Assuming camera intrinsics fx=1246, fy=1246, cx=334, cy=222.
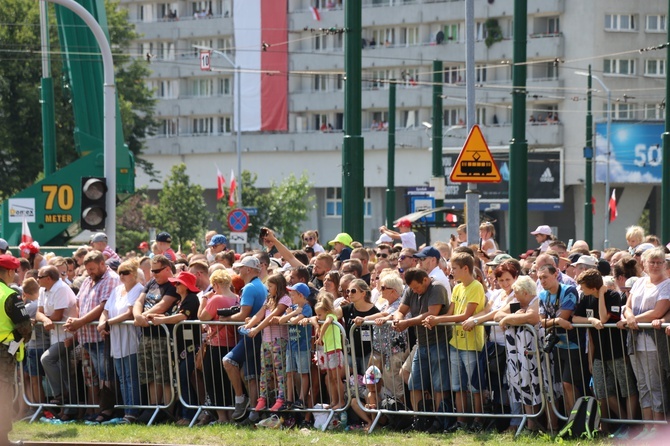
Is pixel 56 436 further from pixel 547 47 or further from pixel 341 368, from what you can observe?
pixel 547 47

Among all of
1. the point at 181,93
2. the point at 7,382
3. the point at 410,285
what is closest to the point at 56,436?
the point at 7,382

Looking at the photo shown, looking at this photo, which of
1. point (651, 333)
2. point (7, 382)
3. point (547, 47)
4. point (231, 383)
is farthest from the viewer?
point (547, 47)

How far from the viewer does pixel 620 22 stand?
67688mm

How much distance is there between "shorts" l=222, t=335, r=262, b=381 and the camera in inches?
504

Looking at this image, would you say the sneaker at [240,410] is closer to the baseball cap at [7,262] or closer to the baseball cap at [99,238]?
the baseball cap at [7,262]

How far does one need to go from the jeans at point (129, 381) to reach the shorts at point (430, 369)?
3.08 metres

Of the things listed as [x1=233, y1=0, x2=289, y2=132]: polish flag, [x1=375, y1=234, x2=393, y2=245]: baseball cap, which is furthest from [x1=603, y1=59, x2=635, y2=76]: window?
[x1=375, y1=234, x2=393, y2=245]: baseball cap

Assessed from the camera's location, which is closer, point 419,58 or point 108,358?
point 108,358

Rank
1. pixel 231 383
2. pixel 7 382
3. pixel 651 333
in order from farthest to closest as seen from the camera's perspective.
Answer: pixel 231 383
pixel 7 382
pixel 651 333

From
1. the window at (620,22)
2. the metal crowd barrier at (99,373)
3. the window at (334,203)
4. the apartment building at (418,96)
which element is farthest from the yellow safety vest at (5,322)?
the window at (334,203)

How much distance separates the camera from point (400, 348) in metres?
12.2

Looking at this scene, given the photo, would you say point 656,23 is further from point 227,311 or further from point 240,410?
point 240,410

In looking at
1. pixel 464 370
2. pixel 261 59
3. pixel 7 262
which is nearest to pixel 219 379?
pixel 7 262

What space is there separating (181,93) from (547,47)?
24.7 m
